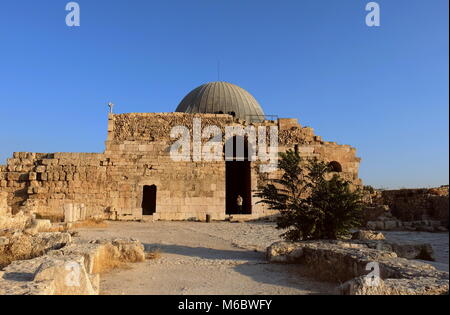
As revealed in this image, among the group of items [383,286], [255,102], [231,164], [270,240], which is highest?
[255,102]

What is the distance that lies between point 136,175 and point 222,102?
9817 millimetres

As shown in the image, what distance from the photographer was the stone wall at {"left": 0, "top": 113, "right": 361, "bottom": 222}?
15.5 metres

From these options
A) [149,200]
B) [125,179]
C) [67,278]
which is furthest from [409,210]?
[67,278]

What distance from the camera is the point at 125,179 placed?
52.2ft

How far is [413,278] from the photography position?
3.98 meters

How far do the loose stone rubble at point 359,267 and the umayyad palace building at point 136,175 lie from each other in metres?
8.84

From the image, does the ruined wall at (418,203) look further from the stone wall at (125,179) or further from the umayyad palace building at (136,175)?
the stone wall at (125,179)

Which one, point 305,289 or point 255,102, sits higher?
point 255,102

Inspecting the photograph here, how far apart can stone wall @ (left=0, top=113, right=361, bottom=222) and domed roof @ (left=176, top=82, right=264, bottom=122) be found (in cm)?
683

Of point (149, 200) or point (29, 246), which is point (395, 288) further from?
point (149, 200)

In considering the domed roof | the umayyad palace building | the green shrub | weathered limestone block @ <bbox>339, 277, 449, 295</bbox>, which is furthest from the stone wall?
weathered limestone block @ <bbox>339, 277, 449, 295</bbox>
